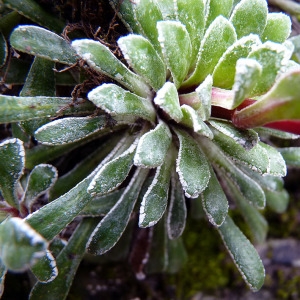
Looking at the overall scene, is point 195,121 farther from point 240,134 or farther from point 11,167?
point 11,167

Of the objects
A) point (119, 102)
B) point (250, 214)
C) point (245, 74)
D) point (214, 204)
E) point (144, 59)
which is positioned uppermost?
point (245, 74)

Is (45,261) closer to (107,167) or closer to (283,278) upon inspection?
(107,167)

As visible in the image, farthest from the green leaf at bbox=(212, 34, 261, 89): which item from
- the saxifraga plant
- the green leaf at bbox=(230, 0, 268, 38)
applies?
the green leaf at bbox=(230, 0, 268, 38)

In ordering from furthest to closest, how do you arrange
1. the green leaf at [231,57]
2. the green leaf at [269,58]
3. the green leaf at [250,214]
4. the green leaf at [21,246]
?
the green leaf at [250,214] < the green leaf at [231,57] < the green leaf at [269,58] < the green leaf at [21,246]

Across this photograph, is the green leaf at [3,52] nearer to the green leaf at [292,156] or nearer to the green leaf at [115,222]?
the green leaf at [115,222]

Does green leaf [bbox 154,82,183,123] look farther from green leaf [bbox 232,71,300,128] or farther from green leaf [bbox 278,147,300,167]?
green leaf [bbox 278,147,300,167]

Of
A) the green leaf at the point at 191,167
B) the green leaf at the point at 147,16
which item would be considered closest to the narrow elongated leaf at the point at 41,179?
the green leaf at the point at 191,167

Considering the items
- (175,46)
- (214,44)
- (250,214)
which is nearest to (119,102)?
(175,46)
